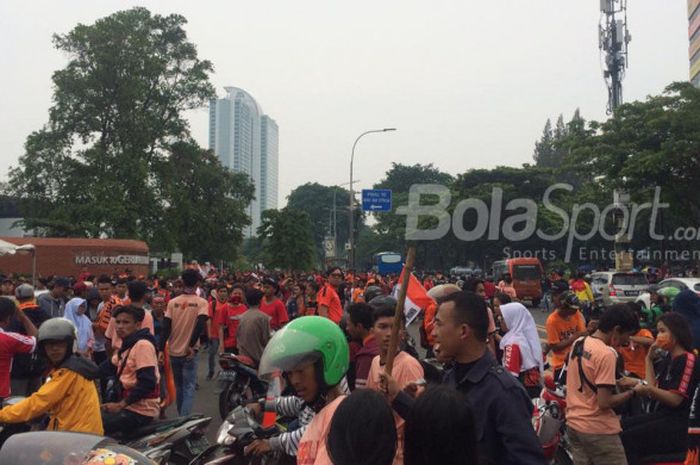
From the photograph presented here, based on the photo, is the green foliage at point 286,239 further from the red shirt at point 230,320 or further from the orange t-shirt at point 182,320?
the orange t-shirt at point 182,320

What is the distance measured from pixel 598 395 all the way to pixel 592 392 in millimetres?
98

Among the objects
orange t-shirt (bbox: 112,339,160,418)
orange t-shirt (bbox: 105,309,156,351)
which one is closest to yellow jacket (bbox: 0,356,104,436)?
orange t-shirt (bbox: 112,339,160,418)

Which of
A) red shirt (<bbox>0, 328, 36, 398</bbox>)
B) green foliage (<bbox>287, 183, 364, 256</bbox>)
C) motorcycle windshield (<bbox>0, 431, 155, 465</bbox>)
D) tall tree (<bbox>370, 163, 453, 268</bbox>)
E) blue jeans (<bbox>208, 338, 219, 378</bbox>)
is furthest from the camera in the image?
green foliage (<bbox>287, 183, 364, 256</bbox>)

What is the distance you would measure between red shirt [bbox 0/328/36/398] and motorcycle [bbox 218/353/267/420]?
2.65m

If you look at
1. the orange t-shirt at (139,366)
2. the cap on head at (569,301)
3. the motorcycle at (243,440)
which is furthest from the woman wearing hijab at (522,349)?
the orange t-shirt at (139,366)

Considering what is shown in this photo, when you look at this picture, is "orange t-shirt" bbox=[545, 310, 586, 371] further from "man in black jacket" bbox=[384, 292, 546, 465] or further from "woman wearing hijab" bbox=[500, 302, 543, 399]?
"man in black jacket" bbox=[384, 292, 546, 465]

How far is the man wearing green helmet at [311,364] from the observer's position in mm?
2814

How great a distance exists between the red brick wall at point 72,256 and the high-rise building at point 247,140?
3001 inches

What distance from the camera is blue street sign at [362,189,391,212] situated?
32062mm

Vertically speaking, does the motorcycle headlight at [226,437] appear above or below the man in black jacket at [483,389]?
below

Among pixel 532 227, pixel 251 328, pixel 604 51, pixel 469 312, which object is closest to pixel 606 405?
pixel 469 312

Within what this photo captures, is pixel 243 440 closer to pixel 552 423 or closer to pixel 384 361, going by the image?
pixel 384 361

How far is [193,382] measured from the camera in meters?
7.83

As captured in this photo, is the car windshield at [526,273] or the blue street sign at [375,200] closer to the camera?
the blue street sign at [375,200]
